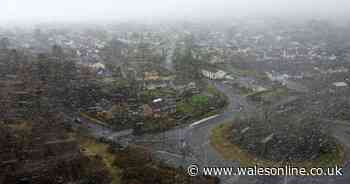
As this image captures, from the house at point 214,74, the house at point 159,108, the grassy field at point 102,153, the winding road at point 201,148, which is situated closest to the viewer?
the grassy field at point 102,153

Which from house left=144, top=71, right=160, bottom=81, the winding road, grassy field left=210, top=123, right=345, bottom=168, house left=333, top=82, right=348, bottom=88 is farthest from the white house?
house left=144, top=71, right=160, bottom=81

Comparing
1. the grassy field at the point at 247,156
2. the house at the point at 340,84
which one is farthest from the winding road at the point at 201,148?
the house at the point at 340,84

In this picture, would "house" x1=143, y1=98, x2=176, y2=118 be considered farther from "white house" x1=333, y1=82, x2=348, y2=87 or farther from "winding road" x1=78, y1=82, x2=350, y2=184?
"white house" x1=333, y1=82, x2=348, y2=87

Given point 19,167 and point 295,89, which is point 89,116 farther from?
point 295,89

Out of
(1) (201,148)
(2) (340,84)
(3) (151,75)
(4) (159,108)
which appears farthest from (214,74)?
(1) (201,148)

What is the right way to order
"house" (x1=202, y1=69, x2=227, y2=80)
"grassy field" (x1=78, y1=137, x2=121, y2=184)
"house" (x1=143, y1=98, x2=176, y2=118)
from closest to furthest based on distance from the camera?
"grassy field" (x1=78, y1=137, x2=121, y2=184) → "house" (x1=143, y1=98, x2=176, y2=118) → "house" (x1=202, y1=69, x2=227, y2=80)

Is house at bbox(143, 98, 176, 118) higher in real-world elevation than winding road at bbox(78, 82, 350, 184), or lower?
higher

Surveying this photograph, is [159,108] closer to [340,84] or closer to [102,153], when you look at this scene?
[102,153]

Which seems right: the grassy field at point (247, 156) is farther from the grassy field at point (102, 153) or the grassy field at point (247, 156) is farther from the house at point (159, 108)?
the grassy field at point (102, 153)

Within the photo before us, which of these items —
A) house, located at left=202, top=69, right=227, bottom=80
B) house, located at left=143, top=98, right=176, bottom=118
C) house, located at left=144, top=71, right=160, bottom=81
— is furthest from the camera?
house, located at left=202, top=69, right=227, bottom=80
